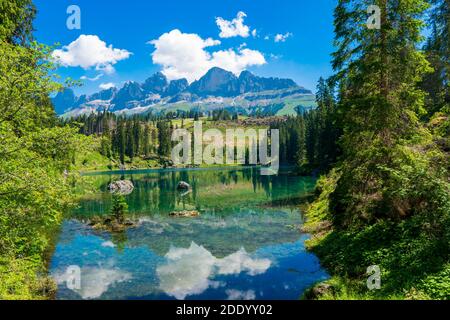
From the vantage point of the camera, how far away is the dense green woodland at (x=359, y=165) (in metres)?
11.4

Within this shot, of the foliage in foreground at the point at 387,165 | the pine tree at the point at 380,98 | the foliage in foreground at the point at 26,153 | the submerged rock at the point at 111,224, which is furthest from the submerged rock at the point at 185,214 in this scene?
the foliage in foreground at the point at 26,153

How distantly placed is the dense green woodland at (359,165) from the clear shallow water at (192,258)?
2.24m

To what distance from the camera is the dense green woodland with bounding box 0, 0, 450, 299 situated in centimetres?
1138

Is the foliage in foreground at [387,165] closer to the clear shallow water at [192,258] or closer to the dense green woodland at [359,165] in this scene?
the dense green woodland at [359,165]

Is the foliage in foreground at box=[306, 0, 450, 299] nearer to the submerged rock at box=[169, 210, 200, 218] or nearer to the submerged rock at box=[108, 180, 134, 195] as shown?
the submerged rock at box=[169, 210, 200, 218]

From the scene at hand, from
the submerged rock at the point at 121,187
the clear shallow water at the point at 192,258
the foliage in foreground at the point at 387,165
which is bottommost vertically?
the submerged rock at the point at 121,187

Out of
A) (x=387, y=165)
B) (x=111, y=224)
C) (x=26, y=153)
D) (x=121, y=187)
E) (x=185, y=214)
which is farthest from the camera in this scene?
(x=121, y=187)

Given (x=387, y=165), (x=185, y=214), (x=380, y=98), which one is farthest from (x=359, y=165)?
(x=185, y=214)

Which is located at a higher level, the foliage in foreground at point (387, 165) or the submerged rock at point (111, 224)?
the foliage in foreground at point (387, 165)

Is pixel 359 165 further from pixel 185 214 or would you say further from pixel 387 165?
pixel 185 214

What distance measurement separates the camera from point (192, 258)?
Result: 25.8m

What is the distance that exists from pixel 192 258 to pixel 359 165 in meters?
14.0
